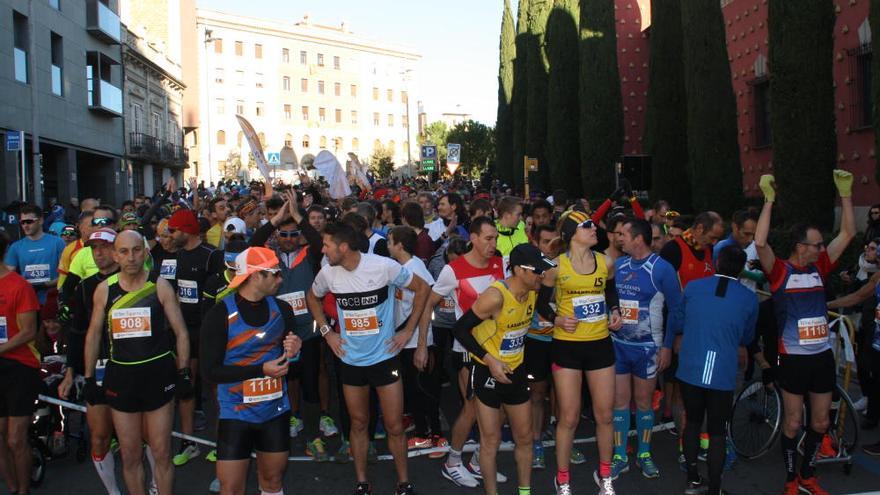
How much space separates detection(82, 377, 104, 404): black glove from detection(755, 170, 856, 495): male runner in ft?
16.1

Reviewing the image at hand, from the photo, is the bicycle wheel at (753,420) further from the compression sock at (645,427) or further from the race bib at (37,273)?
the race bib at (37,273)

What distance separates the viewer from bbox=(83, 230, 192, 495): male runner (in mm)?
4742

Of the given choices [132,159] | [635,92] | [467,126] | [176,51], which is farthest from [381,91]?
[635,92]

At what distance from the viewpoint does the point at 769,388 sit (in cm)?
639

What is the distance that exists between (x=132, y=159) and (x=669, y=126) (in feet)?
96.6

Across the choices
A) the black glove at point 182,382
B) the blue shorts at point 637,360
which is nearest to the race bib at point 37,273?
the black glove at point 182,382

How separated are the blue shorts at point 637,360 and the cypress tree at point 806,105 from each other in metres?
8.69

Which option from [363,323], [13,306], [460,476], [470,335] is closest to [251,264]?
[363,323]

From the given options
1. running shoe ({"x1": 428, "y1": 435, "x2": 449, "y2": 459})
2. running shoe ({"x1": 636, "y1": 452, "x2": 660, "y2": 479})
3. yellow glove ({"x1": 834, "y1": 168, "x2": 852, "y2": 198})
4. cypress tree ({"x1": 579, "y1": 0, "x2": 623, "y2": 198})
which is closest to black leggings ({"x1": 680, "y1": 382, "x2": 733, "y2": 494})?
running shoe ({"x1": 636, "y1": 452, "x2": 660, "y2": 479})

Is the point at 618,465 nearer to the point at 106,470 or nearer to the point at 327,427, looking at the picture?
the point at 327,427

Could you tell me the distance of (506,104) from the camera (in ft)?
127

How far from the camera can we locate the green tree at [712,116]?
55.8 ft

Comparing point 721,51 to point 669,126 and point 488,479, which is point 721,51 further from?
point 488,479

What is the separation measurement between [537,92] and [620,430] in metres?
27.2
